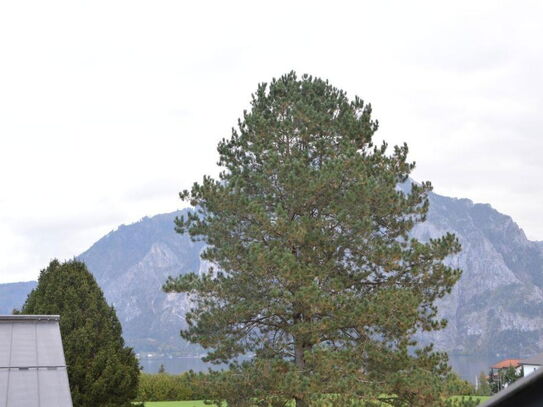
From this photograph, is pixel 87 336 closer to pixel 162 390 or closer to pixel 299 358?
pixel 299 358

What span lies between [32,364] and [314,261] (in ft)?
32.9

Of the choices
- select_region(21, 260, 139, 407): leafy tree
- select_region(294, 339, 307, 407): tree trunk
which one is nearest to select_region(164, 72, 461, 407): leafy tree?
select_region(294, 339, 307, 407): tree trunk

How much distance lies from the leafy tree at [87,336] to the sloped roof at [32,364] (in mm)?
7340

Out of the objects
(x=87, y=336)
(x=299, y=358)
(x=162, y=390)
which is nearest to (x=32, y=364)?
(x=87, y=336)

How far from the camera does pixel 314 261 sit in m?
19.3

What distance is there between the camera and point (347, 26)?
30.1 m

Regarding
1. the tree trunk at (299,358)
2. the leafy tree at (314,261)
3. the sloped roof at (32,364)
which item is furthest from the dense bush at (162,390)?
the sloped roof at (32,364)

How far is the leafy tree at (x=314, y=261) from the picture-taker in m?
17.5

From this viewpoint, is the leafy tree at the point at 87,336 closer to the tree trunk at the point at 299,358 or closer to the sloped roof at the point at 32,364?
the tree trunk at the point at 299,358

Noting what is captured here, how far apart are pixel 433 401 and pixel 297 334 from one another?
12.7ft

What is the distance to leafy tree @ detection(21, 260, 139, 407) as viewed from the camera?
60.8 ft

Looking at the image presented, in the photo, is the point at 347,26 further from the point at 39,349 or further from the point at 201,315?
the point at 39,349

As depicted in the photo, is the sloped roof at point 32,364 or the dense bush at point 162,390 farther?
the dense bush at point 162,390

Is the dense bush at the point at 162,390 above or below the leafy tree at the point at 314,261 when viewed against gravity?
below
